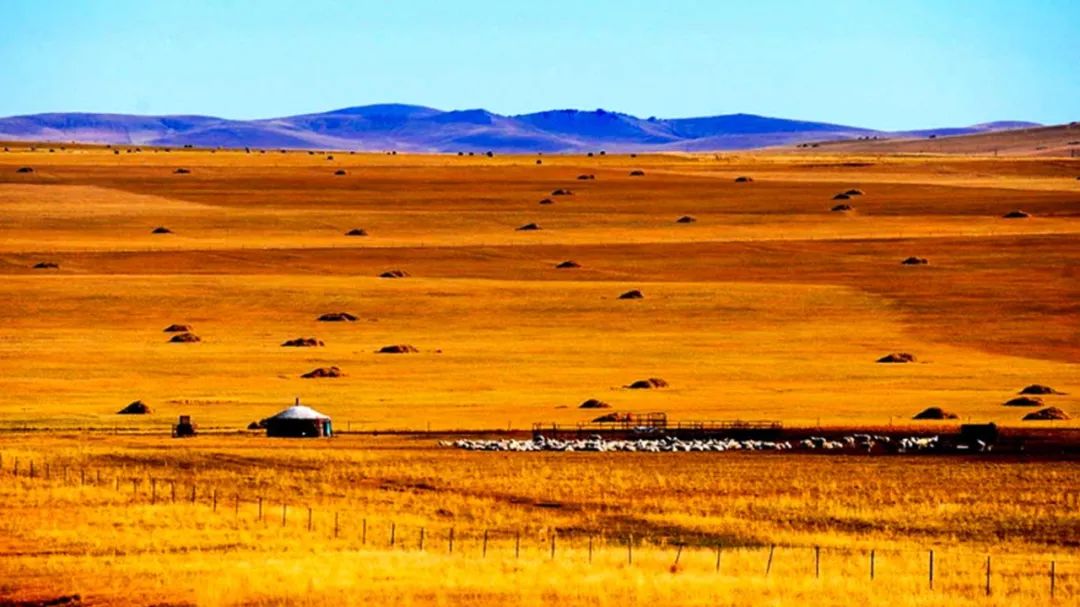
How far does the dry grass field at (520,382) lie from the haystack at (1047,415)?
3.82 feet

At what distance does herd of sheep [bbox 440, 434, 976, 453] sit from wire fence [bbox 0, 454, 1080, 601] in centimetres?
1257

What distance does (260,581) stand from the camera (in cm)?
3853

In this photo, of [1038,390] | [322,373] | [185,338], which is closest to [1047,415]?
[1038,390]

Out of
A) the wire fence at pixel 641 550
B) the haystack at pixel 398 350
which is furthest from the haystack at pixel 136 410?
the haystack at pixel 398 350

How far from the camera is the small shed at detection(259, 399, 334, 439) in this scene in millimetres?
67350

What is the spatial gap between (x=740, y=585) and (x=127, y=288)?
266 ft

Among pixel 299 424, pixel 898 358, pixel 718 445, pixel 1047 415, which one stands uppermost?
pixel 299 424

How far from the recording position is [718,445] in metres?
66.6

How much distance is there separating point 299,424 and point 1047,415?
83.3 feet

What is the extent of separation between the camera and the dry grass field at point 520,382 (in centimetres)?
4231

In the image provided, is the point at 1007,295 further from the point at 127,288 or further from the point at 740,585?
the point at 740,585

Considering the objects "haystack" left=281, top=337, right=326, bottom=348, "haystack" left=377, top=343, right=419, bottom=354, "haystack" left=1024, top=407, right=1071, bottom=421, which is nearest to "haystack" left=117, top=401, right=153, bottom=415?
"haystack" left=377, top=343, right=419, bottom=354

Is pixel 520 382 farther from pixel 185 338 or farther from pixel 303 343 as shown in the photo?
pixel 185 338

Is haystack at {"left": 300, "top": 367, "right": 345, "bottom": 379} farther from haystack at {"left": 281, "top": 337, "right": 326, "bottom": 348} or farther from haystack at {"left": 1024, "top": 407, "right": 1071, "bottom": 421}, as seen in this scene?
haystack at {"left": 1024, "top": 407, "right": 1071, "bottom": 421}
